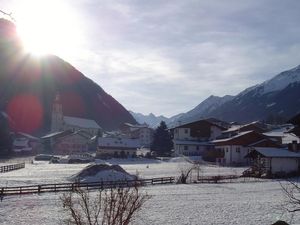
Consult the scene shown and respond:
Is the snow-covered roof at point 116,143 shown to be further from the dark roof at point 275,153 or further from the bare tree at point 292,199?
the bare tree at point 292,199

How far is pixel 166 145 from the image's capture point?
105875 millimetres

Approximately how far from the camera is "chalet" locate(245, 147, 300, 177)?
54094 millimetres

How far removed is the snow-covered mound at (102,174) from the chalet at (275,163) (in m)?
15.8

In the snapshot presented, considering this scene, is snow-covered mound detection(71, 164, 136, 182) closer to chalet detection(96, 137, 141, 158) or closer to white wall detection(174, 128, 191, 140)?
white wall detection(174, 128, 191, 140)

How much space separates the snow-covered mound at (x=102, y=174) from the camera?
49.6 m

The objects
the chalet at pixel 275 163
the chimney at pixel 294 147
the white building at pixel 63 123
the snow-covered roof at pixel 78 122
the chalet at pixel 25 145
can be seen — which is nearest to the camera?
the chalet at pixel 275 163

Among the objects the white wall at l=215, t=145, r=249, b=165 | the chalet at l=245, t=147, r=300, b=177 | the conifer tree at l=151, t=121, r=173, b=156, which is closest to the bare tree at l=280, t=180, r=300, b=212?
the chalet at l=245, t=147, r=300, b=177

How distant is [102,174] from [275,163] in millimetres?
20321

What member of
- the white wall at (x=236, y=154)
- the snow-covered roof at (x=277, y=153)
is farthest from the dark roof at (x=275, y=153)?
the white wall at (x=236, y=154)

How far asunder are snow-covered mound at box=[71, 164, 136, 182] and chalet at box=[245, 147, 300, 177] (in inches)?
620

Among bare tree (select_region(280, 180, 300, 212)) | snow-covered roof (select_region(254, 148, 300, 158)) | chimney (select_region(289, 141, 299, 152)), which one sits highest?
chimney (select_region(289, 141, 299, 152))

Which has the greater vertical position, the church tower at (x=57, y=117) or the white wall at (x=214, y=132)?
the church tower at (x=57, y=117)

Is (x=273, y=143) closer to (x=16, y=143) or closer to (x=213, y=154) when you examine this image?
(x=213, y=154)

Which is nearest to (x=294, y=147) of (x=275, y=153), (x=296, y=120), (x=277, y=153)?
(x=277, y=153)
